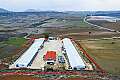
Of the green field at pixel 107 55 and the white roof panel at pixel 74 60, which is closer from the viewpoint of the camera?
the white roof panel at pixel 74 60

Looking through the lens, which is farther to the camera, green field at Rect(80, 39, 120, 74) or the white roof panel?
green field at Rect(80, 39, 120, 74)

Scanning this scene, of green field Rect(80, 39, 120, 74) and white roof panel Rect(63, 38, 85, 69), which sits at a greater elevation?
white roof panel Rect(63, 38, 85, 69)

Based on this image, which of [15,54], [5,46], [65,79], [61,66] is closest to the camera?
[65,79]

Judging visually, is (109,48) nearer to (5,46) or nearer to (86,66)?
(86,66)

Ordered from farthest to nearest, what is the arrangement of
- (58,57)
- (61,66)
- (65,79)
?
1. (58,57)
2. (61,66)
3. (65,79)

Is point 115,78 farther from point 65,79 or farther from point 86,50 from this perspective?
point 86,50

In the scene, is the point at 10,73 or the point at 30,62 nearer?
the point at 10,73

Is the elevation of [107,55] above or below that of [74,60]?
below

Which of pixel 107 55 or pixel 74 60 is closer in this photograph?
pixel 74 60

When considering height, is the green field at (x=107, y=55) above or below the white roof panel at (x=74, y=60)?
below

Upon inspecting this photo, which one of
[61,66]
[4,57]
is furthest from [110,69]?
[4,57]
